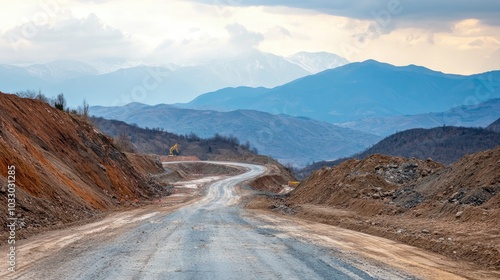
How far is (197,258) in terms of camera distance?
14.6 m

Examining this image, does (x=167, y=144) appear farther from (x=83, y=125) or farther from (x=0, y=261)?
(x=0, y=261)

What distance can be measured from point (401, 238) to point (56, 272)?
11.3m

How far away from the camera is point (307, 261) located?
1437 centimetres

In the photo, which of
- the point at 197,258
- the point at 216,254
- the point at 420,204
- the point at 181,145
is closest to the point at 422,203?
the point at 420,204

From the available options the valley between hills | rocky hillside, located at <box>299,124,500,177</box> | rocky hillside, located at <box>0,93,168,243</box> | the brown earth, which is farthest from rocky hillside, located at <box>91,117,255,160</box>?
the brown earth

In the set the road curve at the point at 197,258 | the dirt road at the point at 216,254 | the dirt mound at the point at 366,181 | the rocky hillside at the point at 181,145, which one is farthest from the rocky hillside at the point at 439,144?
the road curve at the point at 197,258

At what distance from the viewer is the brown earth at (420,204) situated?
695 inches

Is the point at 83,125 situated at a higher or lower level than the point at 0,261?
higher

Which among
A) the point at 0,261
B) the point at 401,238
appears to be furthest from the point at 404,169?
the point at 0,261

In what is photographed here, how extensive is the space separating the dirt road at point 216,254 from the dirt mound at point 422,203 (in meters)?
1.29

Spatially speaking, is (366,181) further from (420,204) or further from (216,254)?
(216,254)

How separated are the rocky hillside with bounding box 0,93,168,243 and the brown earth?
1032 cm

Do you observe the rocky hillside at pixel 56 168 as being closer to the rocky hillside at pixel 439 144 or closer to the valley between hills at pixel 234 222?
the valley between hills at pixel 234 222

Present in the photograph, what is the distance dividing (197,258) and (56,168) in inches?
787
